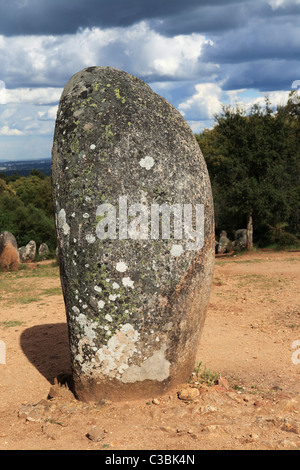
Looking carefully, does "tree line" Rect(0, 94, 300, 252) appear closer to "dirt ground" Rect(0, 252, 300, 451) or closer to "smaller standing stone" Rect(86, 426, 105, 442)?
"dirt ground" Rect(0, 252, 300, 451)

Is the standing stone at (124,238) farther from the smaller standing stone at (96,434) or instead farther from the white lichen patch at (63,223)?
the smaller standing stone at (96,434)

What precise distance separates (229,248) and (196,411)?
65.4 feet

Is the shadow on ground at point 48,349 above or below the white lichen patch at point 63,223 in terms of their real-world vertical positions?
below

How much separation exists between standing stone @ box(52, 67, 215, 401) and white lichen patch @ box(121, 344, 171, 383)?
0.01m

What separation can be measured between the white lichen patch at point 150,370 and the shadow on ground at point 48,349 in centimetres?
161

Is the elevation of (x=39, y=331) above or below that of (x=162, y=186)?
below

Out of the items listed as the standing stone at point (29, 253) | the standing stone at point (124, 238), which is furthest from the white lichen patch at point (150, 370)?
the standing stone at point (29, 253)

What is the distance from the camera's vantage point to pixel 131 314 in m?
5.27

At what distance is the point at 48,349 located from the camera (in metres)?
8.52

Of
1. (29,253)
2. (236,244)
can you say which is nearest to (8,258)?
(29,253)

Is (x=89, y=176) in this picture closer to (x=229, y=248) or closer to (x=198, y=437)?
(x=198, y=437)

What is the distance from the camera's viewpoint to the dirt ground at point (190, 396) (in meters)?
4.70

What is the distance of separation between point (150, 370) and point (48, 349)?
143 inches

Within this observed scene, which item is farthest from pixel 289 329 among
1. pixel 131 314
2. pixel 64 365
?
pixel 131 314
